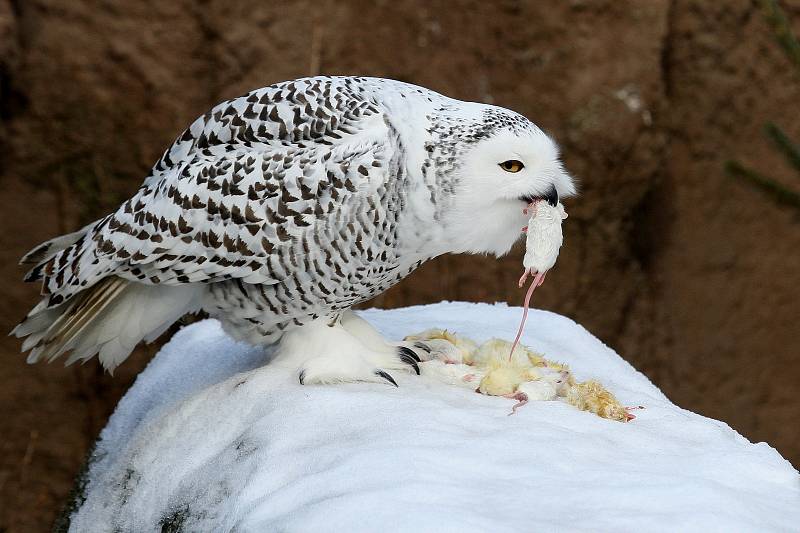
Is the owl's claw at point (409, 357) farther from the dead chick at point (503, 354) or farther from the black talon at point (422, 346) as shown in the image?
the dead chick at point (503, 354)

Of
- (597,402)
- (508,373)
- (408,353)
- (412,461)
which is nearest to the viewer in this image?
(412,461)

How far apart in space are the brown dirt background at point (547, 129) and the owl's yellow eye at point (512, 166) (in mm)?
2562

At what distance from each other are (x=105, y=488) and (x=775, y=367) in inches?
159

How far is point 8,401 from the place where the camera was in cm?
557

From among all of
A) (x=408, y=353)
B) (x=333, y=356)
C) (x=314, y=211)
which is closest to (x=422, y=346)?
(x=408, y=353)

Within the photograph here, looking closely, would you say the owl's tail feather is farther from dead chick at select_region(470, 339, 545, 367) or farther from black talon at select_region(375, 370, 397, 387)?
dead chick at select_region(470, 339, 545, 367)

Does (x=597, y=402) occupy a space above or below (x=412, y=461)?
below

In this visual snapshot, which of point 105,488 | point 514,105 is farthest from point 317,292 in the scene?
point 514,105

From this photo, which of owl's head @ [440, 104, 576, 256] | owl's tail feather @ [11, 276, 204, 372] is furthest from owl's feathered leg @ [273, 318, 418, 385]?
owl's head @ [440, 104, 576, 256]

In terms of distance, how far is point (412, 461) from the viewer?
7.67 ft

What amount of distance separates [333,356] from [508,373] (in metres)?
0.54

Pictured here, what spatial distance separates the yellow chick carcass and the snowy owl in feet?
0.41

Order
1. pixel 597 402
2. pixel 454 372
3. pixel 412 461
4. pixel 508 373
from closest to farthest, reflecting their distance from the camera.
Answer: pixel 412 461 < pixel 597 402 < pixel 508 373 < pixel 454 372

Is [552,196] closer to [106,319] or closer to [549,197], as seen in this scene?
[549,197]
